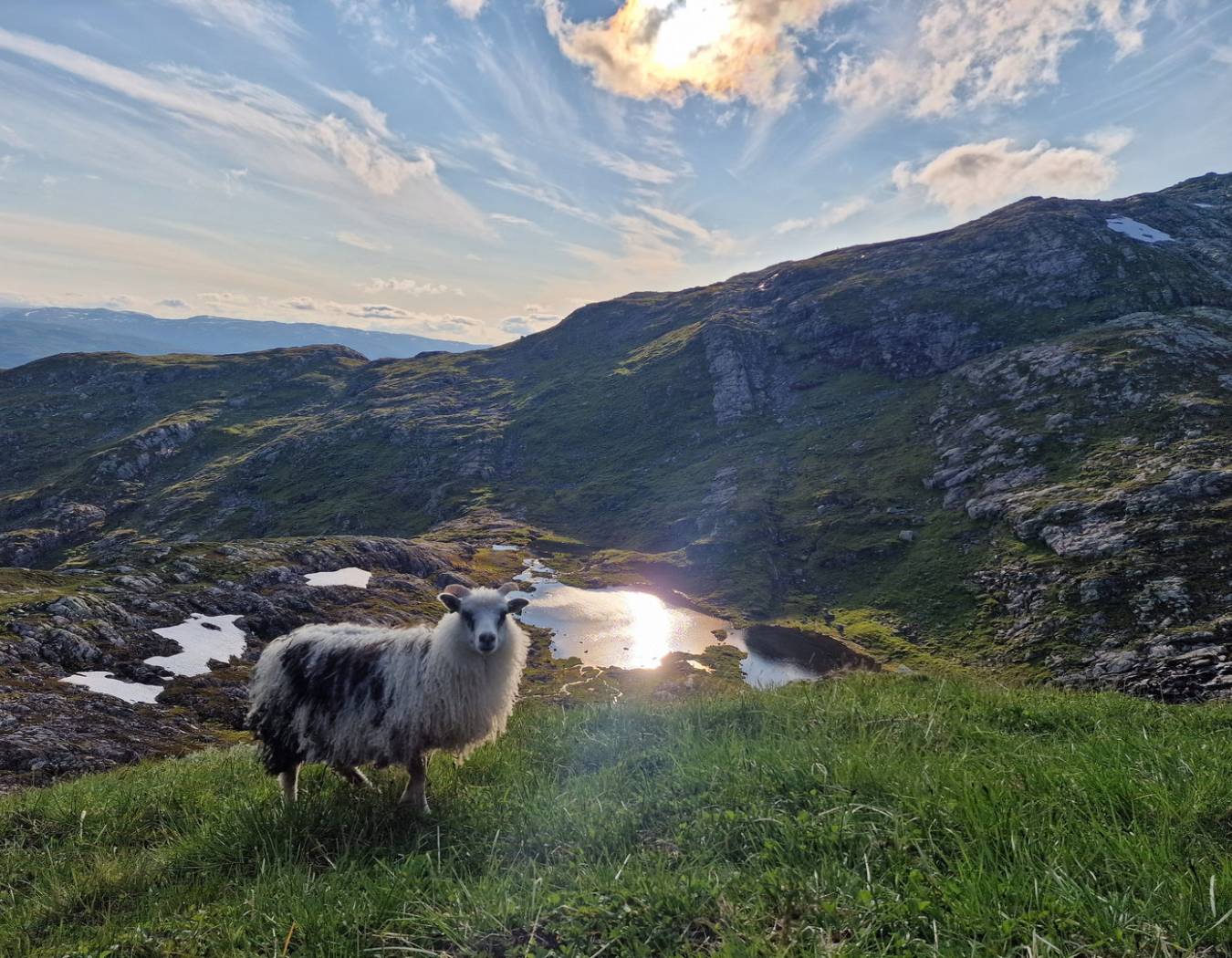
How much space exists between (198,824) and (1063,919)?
30.8 feet

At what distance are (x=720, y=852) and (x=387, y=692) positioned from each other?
23.7 ft

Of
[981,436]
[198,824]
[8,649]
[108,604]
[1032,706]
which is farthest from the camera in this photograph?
[981,436]

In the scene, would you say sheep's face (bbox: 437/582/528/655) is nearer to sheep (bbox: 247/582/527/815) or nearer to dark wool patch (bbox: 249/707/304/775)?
sheep (bbox: 247/582/527/815)

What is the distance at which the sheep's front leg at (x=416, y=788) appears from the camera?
27.0 feet

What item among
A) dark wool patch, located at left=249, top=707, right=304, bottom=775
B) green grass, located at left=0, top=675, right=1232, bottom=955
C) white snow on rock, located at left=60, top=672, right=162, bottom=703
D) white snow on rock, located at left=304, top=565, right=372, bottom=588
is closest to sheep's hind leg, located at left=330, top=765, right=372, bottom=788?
dark wool patch, located at left=249, top=707, right=304, bottom=775

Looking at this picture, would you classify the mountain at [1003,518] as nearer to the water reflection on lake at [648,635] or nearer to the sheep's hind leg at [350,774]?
the water reflection on lake at [648,635]

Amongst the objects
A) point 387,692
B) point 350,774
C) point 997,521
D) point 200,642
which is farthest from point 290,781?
point 997,521

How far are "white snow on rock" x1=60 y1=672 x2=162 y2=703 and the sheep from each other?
70712 mm

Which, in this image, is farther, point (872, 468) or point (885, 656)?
point (872, 468)

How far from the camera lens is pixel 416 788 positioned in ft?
28.5

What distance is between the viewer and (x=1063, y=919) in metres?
3.50

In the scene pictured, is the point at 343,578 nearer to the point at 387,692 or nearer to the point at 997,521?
the point at 387,692

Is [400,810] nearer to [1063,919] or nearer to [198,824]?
[198,824]

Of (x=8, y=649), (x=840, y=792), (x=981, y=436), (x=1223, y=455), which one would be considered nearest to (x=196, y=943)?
(x=840, y=792)
